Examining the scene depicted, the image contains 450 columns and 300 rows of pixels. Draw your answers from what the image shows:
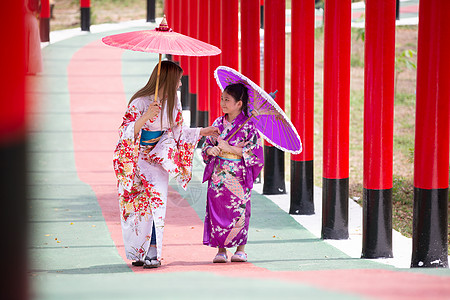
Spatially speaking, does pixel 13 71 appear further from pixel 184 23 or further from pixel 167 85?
pixel 184 23

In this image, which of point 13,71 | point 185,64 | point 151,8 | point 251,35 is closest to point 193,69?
point 185,64

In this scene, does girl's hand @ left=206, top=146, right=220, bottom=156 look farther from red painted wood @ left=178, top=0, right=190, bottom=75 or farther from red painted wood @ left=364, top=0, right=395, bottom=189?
red painted wood @ left=178, top=0, right=190, bottom=75

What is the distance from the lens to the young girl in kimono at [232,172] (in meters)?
5.66

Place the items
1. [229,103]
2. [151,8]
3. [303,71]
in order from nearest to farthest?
[229,103]
[303,71]
[151,8]

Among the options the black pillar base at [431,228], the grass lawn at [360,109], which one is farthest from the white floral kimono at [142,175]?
the grass lawn at [360,109]

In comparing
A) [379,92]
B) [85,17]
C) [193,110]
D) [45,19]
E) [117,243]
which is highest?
[85,17]

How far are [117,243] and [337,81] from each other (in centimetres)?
245

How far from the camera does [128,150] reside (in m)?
5.37

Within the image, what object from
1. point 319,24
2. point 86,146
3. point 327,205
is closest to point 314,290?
point 327,205

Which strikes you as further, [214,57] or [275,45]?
[214,57]

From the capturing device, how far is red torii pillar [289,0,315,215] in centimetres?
768

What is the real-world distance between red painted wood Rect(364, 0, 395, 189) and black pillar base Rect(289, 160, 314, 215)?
1.76m

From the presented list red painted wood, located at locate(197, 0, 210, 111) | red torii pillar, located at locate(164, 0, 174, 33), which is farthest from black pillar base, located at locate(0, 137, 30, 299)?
red torii pillar, located at locate(164, 0, 174, 33)

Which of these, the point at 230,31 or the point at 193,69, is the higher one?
the point at 230,31
